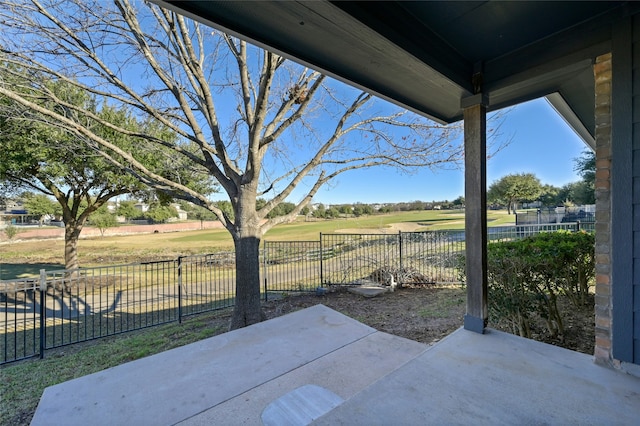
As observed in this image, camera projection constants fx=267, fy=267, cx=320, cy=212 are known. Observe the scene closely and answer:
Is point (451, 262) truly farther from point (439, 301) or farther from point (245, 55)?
point (245, 55)

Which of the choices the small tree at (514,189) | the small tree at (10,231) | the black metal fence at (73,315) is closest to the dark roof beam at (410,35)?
the black metal fence at (73,315)

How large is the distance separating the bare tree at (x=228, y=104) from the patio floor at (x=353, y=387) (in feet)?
6.31

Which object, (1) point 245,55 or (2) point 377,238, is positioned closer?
(1) point 245,55

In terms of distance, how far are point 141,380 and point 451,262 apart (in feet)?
20.9

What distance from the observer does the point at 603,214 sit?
5.72 ft

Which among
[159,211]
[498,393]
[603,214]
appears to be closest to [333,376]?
[498,393]

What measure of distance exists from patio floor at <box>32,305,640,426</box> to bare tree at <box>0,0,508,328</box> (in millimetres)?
1924

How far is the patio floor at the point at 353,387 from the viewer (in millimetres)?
1432

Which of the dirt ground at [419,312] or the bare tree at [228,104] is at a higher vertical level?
the bare tree at [228,104]

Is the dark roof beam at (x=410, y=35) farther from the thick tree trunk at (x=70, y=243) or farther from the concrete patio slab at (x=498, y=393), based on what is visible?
the thick tree trunk at (x=70, y=243)

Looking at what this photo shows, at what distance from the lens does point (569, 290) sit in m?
3.43

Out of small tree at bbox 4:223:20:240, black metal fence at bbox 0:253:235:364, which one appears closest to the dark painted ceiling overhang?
black metal fence at bbox 0:253:235:364

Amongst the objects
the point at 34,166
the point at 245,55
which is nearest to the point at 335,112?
the point at 245,55

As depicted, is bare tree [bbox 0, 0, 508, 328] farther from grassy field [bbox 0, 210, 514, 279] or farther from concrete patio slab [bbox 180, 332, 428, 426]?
grassy field [bbox 0, 210, 514, 279]
